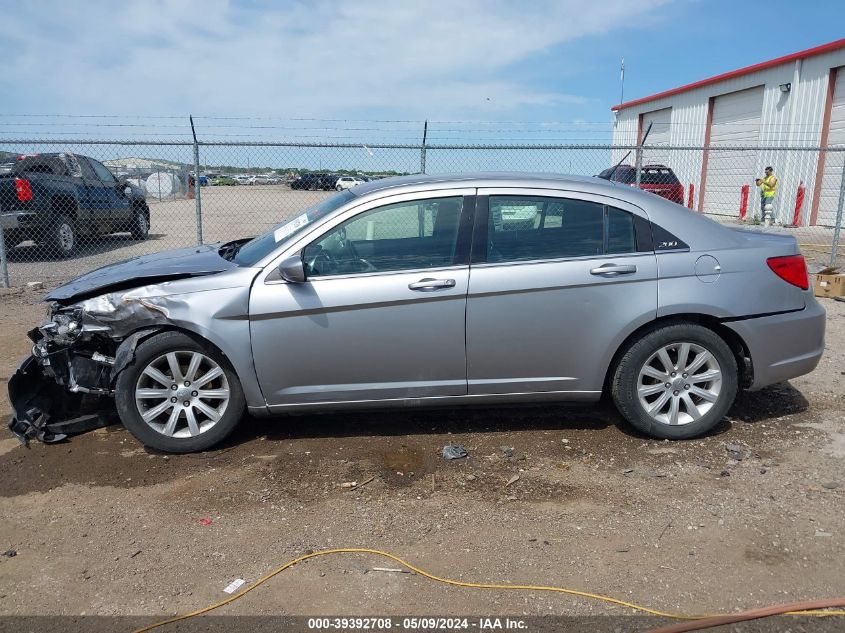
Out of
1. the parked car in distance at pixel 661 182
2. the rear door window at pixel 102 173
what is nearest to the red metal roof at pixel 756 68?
the parked car in distance at pixel 661 182

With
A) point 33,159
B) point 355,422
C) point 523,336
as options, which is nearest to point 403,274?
point 523,336

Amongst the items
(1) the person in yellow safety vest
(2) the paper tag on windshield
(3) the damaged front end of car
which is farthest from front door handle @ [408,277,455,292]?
(1) the person in yellow safety vest

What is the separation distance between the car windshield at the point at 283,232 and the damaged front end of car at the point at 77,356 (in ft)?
2.11

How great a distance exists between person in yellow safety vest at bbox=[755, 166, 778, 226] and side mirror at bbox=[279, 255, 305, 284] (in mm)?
18778

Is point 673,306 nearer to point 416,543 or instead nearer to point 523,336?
point 523,336

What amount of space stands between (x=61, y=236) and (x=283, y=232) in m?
8.47

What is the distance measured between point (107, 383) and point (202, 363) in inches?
27.3

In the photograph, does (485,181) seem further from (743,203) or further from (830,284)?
(743,203)

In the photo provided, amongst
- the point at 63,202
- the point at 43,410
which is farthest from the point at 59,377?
the point at 63,202

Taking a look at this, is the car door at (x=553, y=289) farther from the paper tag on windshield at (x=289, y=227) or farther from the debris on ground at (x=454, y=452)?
the paper tag on windshield at (x=289, y=227)

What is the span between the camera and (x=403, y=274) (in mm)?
4082

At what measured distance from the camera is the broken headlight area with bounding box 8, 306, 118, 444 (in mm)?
4246

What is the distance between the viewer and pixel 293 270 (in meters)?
3.96

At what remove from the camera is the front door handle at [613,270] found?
4.13 m
